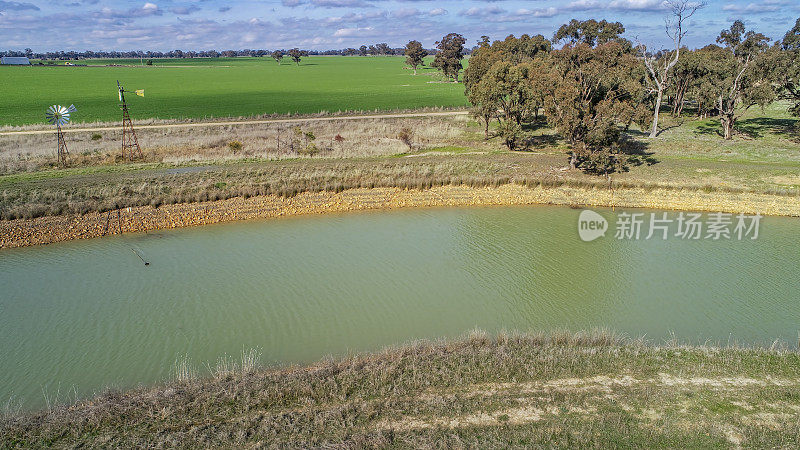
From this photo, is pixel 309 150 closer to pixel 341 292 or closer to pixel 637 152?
pixel 341 292

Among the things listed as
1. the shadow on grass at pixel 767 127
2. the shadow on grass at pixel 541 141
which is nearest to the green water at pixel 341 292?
the shadow on grass at pixel 541 141

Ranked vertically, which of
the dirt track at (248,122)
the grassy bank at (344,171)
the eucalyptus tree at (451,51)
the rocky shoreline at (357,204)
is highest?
the eucalyptus tree at (451,51)

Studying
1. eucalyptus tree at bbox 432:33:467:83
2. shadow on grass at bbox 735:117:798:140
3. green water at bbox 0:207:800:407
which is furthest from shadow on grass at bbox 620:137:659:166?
eucalyptus tree at bbox 432:33:467:83

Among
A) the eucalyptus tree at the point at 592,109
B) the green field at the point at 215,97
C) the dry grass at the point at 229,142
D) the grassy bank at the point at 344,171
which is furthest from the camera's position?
the green field at the point at 215,97

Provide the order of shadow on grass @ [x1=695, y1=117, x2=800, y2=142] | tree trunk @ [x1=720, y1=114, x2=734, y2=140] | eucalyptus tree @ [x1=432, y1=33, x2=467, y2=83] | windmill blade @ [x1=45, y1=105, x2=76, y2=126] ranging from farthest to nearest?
eucalyptus tree @ [x1=432, y1=33, x2=467, y2=83]
shadow on grass @ [x1=695, y1=117, x2=800, y2=142]
tree trunk @ [x1=720, y1=114, x2=734, y2=140]
windmill blade @ [x1=45, y1=105, x2=76, y2=126]

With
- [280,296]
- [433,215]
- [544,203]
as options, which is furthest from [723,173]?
Answer: [280,296]

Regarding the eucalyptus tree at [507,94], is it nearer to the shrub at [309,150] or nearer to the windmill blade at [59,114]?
the shrub at [309,150]

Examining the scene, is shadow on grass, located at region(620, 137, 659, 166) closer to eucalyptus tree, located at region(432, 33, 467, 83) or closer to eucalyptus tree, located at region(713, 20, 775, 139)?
eucalyptus tree, located at region(713, 20, 775, 139)
